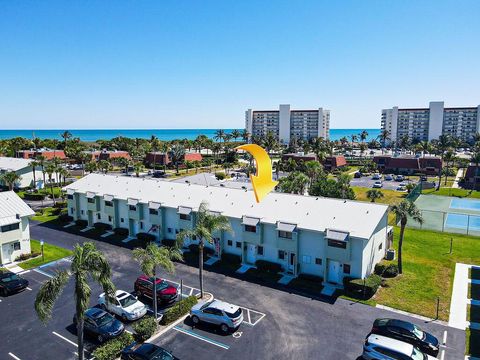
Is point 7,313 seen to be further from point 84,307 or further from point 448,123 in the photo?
point 448,123

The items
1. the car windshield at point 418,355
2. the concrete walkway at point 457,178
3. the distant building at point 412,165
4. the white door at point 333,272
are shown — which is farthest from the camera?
the distant building at point 412,165

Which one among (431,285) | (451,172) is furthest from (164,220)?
(451,172)

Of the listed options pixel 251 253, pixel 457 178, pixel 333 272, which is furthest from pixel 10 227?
pixel 457 178

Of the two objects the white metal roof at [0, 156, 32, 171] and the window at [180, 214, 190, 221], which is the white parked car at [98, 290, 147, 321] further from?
the white metal roof at [0, 156, 32, 171]

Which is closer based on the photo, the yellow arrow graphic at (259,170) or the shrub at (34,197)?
the yellow arrow graphic at (259,170)

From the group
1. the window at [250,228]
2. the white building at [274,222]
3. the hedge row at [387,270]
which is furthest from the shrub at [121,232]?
the hedge row at [387,270]

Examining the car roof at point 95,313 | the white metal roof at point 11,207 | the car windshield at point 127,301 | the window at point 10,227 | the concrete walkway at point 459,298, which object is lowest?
the concrete walkway at point 459,298

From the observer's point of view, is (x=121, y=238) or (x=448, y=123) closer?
(x=121, y=238)

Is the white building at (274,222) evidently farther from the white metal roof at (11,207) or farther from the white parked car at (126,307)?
the white parked car at (126,307)
